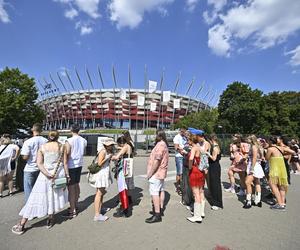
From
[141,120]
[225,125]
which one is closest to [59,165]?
[225,125]

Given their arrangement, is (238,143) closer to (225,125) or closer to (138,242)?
(138,242)

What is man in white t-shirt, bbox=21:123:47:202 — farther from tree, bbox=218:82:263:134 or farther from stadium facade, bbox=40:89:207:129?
stadium facade, bbox=40:89:207:129

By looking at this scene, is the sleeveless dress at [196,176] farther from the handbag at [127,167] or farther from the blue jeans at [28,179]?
the blue jeans at [28,179]

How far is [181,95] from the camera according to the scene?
246ft

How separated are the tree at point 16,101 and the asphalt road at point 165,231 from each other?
Answer: 25.5m

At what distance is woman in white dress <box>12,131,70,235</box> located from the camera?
4.10 m

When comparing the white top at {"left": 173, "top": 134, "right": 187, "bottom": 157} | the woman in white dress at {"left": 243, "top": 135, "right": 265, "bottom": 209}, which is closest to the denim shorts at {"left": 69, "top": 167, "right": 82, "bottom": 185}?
the white top at {"left": 173, "top": 134, "right": 187, "bottom": 157}

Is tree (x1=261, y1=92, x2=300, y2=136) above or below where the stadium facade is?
below

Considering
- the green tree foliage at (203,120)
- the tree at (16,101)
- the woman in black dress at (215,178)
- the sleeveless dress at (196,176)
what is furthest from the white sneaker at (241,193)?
the green tree foliage at (203,120)

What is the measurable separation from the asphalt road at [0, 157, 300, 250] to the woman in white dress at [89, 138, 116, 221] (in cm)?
→ 27

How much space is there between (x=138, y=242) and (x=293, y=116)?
47.6m

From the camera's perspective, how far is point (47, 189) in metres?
4.27

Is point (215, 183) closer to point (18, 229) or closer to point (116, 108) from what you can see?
point (18, 229)

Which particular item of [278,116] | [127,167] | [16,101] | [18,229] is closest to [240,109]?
[278,116]
